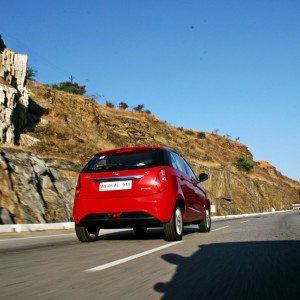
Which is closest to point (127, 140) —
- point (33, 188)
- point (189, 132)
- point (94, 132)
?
point (94, 132)

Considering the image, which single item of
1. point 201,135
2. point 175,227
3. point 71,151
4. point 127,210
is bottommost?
point 175,227

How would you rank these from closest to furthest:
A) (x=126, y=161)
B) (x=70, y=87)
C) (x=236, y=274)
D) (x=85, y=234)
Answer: (x=236, y=274) → (x=126, y=161) → (x=85, y=234) → (x=70, y=87)

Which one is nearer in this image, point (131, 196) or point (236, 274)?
point (236, 274)

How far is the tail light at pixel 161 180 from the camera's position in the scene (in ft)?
27.3

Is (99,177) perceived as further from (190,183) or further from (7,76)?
(7,76)

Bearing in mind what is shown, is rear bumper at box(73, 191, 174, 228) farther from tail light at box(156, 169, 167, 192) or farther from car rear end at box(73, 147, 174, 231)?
tail light at box(156, 169, 167, 192)

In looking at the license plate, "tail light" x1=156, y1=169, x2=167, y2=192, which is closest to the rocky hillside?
the license plate

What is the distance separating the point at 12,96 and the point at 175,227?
75.0ft

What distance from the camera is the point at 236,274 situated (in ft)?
15.6

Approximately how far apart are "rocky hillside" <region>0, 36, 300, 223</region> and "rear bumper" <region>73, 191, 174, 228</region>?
1138 centimetres

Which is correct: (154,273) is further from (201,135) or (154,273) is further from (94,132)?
(201,135)

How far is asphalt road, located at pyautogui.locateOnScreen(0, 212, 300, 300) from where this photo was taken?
3.86 m

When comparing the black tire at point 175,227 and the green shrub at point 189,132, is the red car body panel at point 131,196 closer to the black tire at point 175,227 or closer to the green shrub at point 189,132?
the black tire at point 175,227

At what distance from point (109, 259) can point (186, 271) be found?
55.5 inches
